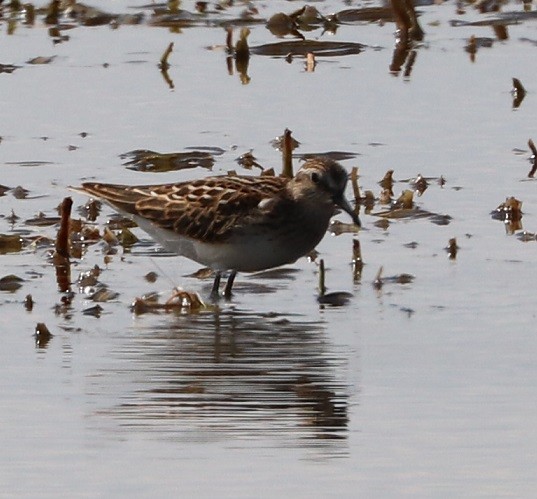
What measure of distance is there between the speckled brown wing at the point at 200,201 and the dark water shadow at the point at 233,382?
86cm

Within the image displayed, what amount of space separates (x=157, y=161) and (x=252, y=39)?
17.5 ft

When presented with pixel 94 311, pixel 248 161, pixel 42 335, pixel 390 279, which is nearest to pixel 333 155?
pixel 248 161

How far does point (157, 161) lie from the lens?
15.6 meters

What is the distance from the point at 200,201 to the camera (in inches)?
509

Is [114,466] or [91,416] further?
[91,416]

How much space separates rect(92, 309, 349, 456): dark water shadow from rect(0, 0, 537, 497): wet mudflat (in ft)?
0.06

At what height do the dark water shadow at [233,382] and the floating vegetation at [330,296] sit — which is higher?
the dark water shadow at [233,382]

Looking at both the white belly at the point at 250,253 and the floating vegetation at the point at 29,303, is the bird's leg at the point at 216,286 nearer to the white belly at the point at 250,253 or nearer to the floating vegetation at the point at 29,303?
the white belly at the point at 250,253

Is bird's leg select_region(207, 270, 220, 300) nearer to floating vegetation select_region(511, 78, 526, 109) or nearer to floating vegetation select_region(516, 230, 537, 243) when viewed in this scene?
floating vegetation select_region(516, 230, 537, 243)

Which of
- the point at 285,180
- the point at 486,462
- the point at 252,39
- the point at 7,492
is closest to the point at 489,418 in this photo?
the point at 486,462

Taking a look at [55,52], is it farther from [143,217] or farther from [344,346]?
[344,346]

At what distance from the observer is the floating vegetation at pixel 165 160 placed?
15609mm

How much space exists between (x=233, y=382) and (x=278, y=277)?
8.64 feet

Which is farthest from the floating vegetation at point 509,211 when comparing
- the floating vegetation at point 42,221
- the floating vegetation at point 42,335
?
the floating vegetation at point 42,335
